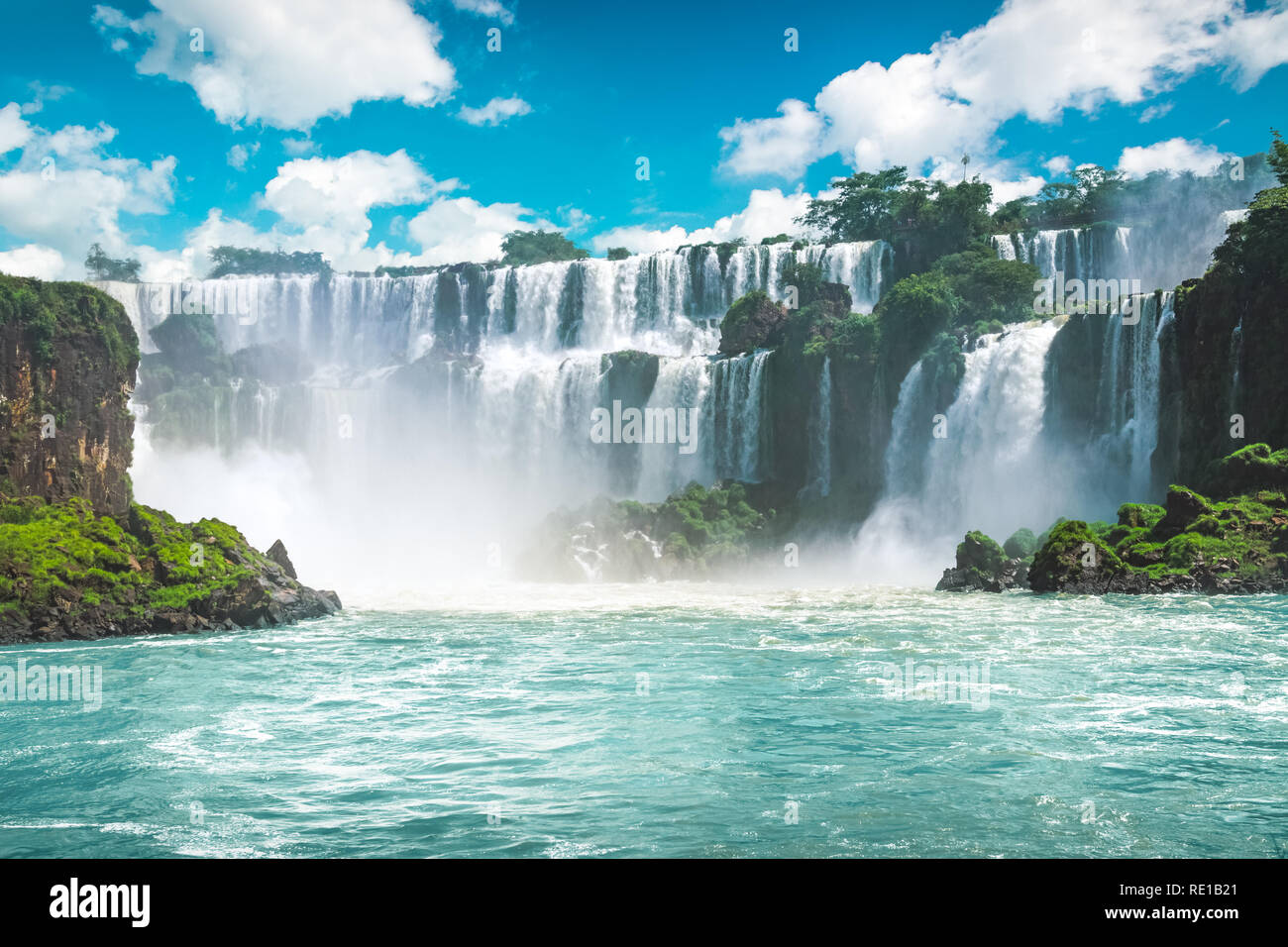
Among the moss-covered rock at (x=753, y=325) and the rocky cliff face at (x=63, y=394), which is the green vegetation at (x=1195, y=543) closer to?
the moss-covered rock at (x=753, y=325)

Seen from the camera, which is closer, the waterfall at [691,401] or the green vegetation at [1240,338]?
the green vegetation at [1240,338]

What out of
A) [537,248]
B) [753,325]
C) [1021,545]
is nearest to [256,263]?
[537,248]

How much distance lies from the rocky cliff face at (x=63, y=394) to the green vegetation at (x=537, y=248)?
43.1 meters

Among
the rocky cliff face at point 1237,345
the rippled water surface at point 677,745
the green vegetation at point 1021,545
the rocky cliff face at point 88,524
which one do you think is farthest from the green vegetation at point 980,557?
the rocky cliff face at point 88,524

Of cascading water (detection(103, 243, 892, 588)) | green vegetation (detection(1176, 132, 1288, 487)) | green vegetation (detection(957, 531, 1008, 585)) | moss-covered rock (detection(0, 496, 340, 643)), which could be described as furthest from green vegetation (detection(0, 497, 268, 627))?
green vegetation (detection(1176, 132, 1288, 487))

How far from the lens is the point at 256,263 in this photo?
8112 centimetres

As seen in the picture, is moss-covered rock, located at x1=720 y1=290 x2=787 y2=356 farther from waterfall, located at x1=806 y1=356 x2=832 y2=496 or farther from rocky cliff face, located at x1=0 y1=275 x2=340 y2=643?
rocky cliff face, located at x1=0 y1=275 x2=340 y2=643

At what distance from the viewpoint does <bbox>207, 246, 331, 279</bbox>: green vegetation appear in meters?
80.2

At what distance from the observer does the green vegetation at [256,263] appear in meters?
80.2

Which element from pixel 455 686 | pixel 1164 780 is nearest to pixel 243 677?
pixel 455 686

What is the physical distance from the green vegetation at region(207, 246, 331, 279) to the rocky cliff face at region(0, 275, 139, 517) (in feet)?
160

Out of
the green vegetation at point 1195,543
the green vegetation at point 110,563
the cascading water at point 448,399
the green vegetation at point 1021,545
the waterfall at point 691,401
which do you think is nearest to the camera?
the green vegetation at point 110,563
